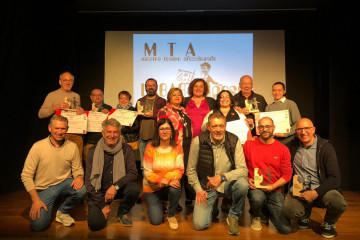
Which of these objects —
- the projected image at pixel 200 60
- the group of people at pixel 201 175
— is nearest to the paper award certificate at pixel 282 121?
the group of people at pixel 201 175

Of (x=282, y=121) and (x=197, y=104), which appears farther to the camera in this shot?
(x=197, y=104)

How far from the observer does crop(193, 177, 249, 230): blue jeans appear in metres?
2.97

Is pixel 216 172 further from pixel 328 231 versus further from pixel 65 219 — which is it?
pixel 65 219

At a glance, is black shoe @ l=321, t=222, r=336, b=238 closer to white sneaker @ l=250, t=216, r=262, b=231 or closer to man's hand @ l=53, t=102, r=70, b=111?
white sneaker @ l=250, t=216, r=262, b=231

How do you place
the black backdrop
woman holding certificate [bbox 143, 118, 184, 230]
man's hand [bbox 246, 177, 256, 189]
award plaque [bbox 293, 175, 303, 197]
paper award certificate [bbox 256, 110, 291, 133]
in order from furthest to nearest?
the black backdrop, paper award certificate [bbox 256, 110, 291, 133], woman holding certificate [bbox 143, 118, 184, 230], man's hand [bbox 246, 177, 256, 189], award plaque [bbox 293, 175, 303, 197]

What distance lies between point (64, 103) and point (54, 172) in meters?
1.14

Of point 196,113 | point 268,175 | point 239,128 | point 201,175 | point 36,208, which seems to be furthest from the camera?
point 196,113

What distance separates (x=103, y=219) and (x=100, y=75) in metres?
3.87

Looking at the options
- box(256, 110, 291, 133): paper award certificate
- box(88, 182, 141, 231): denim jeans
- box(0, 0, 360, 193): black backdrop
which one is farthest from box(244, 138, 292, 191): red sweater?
box(0, 0, 360, 193): black backdrop

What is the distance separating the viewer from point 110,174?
10.5ft

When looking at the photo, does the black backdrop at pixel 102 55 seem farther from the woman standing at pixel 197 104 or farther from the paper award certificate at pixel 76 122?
the woman standing at pixel 197 104

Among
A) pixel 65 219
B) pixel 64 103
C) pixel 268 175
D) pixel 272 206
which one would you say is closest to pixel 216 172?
pixel 268 175

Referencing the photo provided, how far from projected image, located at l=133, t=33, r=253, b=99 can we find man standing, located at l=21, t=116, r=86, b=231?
2944 mm

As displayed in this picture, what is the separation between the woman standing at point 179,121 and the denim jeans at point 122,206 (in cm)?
81
